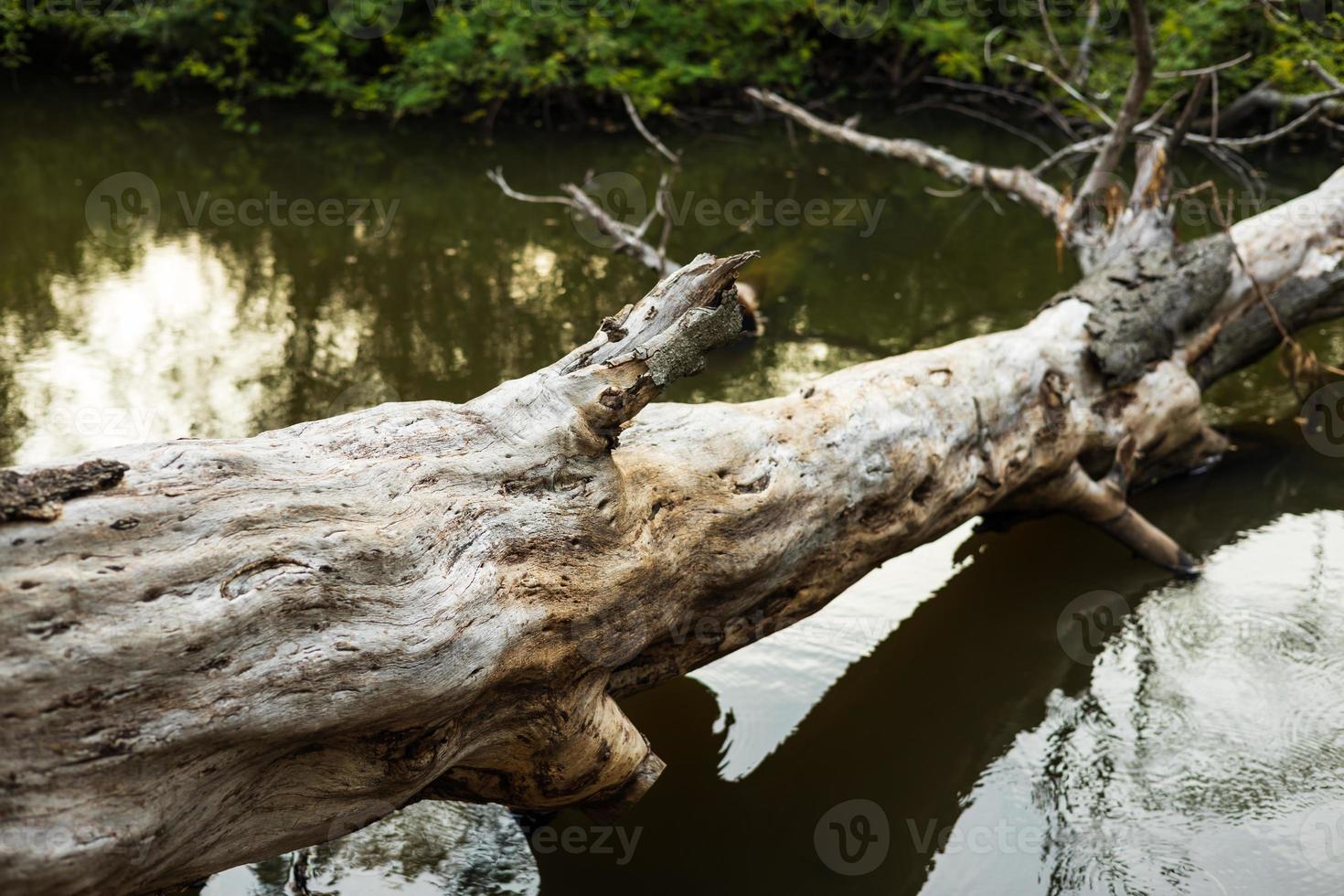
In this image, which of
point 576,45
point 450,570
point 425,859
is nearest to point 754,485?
point 450,570

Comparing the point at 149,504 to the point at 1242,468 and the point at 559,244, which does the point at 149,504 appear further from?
the point at 559,244

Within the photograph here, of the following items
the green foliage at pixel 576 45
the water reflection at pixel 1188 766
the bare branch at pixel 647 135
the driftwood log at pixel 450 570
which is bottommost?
the water reflection at pixel 1188 766

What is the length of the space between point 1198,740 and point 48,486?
294 cm

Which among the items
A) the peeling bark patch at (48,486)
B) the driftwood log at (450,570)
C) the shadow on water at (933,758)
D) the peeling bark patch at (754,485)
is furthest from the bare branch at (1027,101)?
the peeling bark patch at (48,486)

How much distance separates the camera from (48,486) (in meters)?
1.95

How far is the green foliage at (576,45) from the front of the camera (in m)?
10.4

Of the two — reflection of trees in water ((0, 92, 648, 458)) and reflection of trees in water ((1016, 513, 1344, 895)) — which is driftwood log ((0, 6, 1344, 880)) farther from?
reflection of trees in water ((0, 92, 648, 458))

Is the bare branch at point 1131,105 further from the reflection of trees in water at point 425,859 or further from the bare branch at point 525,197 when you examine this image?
the reflection of trees in water at point 425,859

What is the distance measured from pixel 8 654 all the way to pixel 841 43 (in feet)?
38.6

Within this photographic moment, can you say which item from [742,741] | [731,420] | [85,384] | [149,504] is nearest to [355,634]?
[149,504]

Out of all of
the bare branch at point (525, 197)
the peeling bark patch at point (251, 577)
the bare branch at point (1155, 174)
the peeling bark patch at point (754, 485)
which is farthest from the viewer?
the bare branch at point (525, 197)

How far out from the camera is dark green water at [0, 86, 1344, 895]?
9.86 ft

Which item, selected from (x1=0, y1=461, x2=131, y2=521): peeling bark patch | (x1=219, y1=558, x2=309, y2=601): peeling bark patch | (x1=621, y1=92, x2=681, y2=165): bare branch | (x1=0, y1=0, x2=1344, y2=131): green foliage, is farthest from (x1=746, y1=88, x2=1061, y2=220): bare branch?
(x1=0, y1=461, x2=131, y2=521): peeling bark patch

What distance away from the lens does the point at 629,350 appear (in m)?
2.62
